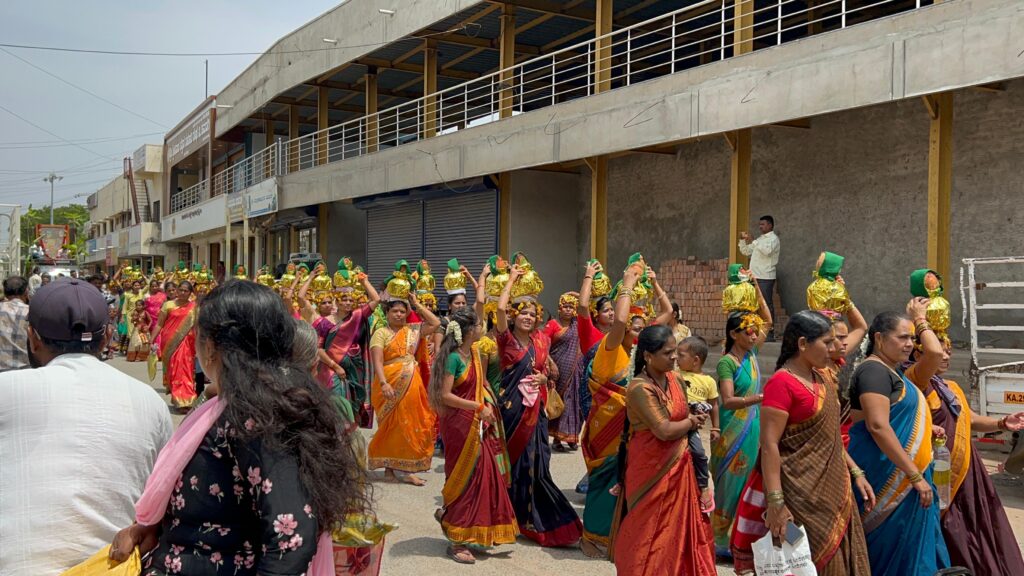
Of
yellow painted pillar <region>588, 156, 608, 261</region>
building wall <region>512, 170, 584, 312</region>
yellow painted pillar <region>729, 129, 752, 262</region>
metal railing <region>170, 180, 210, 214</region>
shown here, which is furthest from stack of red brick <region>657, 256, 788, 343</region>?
metal railing <region>170, 180, 210, 214</region>

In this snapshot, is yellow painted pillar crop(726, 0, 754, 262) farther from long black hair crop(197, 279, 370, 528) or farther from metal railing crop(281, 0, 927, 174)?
long black hair crop(197, 279, 370, 528)

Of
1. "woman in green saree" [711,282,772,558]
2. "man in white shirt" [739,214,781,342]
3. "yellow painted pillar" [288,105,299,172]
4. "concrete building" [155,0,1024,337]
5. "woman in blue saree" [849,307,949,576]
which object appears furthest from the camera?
"yellow painted pillar" [288,105,299,172]

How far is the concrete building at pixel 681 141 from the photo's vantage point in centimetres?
967

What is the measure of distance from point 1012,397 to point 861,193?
5.25 meters

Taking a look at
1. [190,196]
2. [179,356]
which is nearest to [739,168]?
[179,356]

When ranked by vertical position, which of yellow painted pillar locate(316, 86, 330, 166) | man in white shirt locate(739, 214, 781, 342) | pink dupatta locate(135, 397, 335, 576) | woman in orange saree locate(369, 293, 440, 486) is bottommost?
woman in orange saree locate(369, 293, 440, 486)

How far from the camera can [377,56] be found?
21.6 m

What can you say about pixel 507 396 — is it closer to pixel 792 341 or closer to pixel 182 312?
pixel 792 341

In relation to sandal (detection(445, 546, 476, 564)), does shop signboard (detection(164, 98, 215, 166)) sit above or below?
above

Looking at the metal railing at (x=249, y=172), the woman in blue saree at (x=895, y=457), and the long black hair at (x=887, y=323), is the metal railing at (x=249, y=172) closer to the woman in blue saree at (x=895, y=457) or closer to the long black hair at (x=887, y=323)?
the long black hair at (x=887, y=323)

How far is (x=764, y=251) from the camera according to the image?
11711mm

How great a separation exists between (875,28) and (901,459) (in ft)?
23.8

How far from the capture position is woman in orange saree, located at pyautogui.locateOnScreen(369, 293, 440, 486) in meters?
7.57

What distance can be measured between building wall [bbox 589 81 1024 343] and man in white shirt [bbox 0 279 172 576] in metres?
9.72
